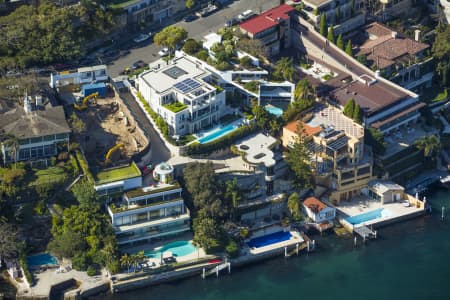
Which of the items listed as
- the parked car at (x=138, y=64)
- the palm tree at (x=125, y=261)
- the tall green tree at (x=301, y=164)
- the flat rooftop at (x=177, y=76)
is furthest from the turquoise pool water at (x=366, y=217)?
the parked car at (x=138, y=64)

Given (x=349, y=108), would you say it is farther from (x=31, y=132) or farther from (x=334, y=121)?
(x=31, y=132)

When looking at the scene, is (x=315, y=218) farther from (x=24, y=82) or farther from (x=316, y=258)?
(x=24, y=82)

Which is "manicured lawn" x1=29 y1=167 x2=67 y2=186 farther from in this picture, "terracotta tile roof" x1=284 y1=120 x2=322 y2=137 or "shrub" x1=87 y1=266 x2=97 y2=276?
"terracotta tile roof" x1=284 y1=120 x2=322 y2=137

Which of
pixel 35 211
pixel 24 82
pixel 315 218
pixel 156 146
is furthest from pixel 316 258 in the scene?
pixel 24 82

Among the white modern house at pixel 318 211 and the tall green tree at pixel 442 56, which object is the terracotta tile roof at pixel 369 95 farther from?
the white modern house at pixel 318 211

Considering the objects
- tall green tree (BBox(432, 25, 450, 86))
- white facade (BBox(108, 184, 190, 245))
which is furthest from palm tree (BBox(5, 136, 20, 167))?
tall green tree (BBox(432, 25, 450, 86))

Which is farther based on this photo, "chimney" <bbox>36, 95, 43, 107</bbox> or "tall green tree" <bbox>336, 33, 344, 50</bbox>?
"tall green tree" <bbox>336, 33, 344, 50</bbox>
